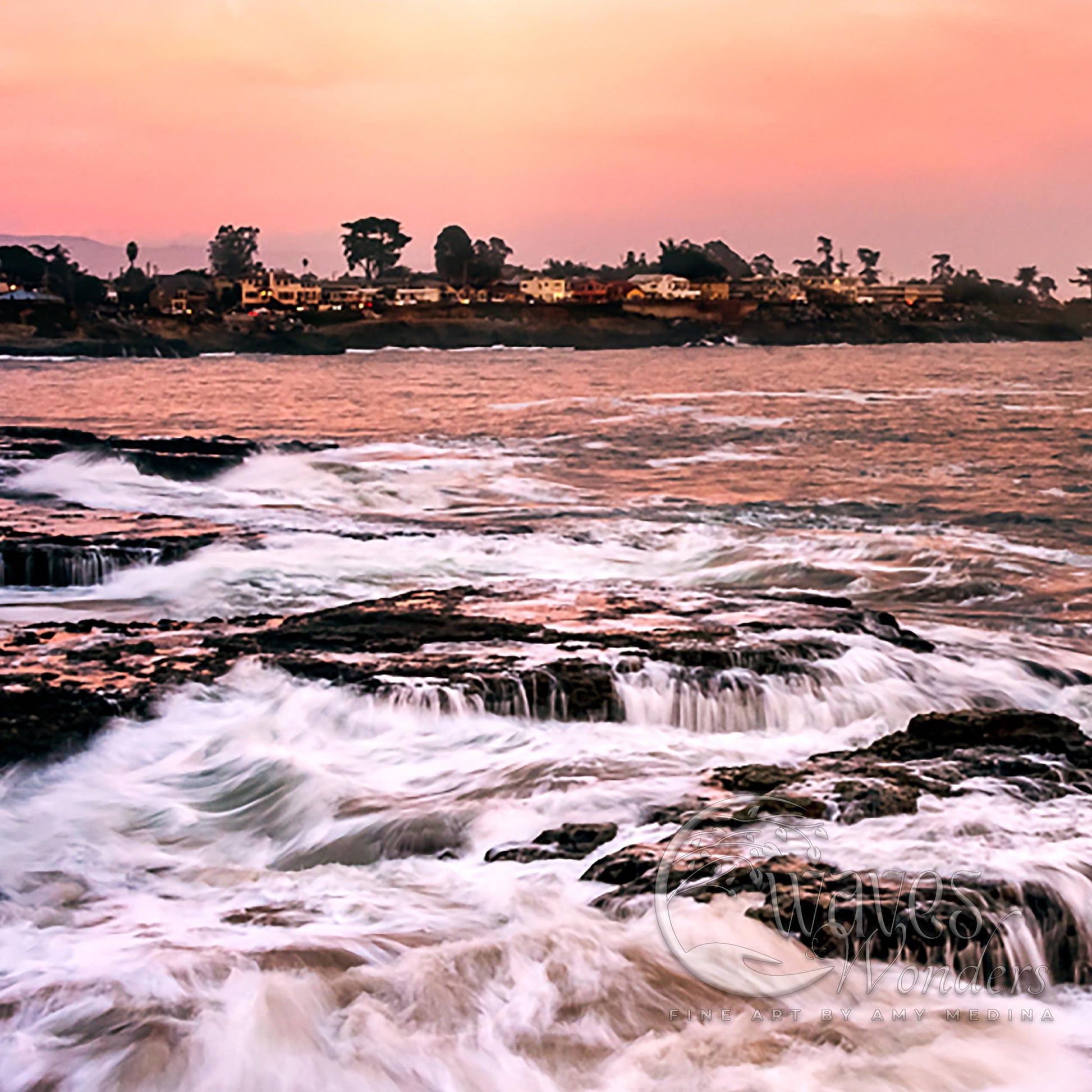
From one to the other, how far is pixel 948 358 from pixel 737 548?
300 ft

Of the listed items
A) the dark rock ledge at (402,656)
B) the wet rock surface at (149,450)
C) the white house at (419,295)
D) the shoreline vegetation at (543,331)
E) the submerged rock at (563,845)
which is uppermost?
the white house at (419,295)

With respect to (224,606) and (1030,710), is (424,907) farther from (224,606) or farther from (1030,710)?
(224,606)

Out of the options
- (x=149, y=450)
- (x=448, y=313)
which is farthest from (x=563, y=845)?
(x=448, y=313)

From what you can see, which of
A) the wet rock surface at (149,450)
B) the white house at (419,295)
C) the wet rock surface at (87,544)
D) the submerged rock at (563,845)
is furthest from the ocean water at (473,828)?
the white house at (419,295)

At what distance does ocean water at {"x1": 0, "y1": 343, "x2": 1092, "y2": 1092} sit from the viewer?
451cm

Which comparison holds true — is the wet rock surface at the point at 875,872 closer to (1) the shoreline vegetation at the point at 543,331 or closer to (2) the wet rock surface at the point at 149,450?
(2) the wet rock surface at the point at 149,450

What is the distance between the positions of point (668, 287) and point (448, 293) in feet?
111

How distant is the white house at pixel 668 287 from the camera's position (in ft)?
552

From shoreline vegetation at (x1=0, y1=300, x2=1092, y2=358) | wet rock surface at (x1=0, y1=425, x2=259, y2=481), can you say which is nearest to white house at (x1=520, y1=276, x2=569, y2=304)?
shoreline vegetation at (x1=0, y1=300, x2=1092, y2=358)

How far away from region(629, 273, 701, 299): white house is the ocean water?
505ft

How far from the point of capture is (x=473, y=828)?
6613 mm

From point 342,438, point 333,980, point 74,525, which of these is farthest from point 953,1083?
point 342,438

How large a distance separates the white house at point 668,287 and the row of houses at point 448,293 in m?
0.08

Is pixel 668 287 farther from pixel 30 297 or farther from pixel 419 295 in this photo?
pixel 30 297
